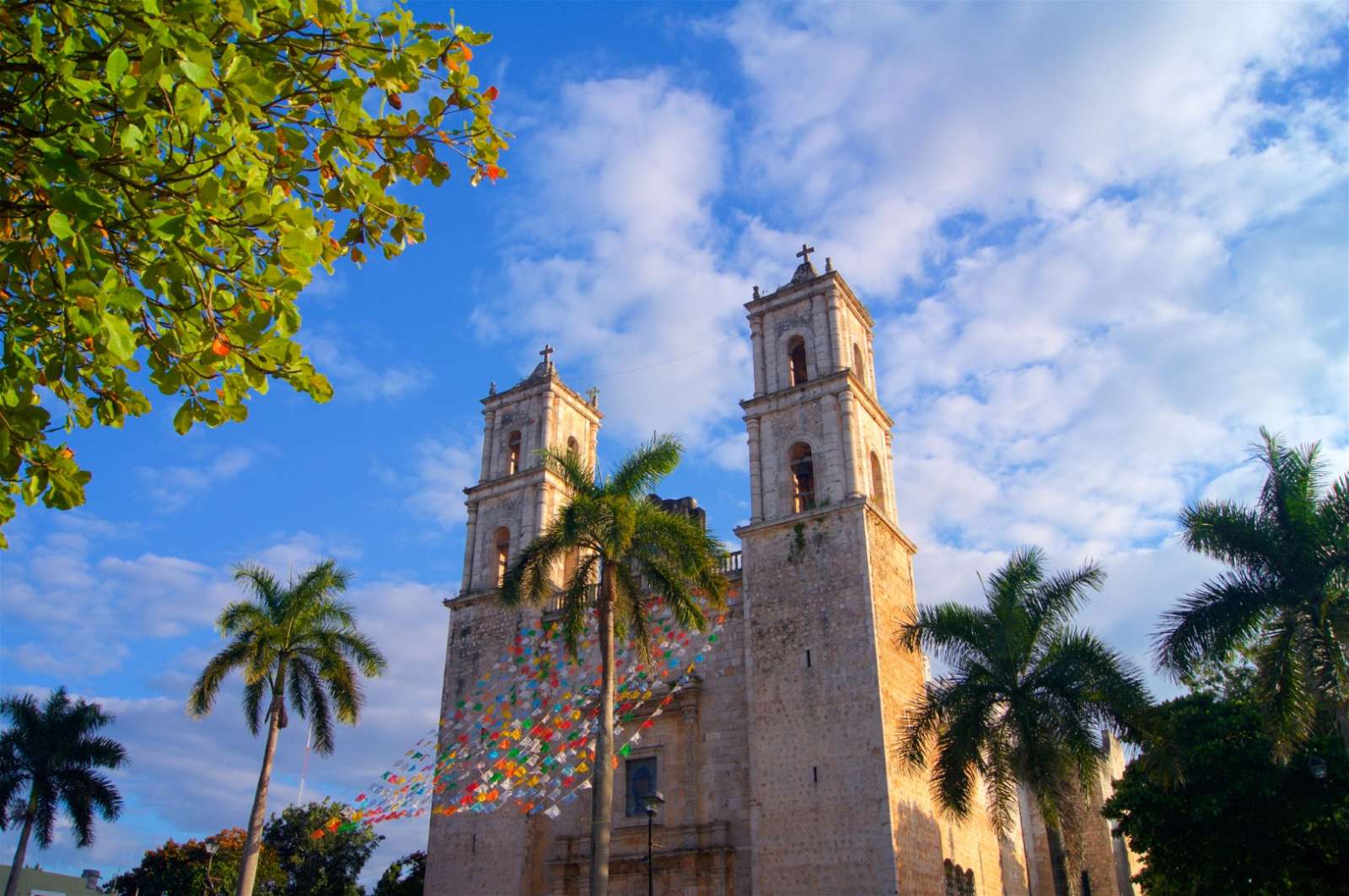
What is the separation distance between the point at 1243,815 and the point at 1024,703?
20.9ft

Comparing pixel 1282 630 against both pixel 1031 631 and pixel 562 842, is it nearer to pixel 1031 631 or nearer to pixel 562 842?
pixel 1031 631

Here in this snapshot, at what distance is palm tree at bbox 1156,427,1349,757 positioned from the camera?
1445 cm

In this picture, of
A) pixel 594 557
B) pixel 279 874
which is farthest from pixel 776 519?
pixel 279 874

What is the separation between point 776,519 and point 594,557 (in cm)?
685

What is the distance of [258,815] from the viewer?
1934cm

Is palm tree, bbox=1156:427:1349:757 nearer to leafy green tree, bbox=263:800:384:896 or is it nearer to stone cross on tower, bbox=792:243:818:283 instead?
stone cross on tower, bbox=792:243:818:283

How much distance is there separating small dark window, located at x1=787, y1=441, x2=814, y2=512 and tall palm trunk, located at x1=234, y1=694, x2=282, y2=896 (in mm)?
11915

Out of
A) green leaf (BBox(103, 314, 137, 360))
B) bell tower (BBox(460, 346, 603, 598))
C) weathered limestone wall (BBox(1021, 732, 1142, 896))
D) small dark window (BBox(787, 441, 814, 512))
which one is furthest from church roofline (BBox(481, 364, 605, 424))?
green leaf (BBox(103, 314, 137, 360))

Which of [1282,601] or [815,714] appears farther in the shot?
[815,714]

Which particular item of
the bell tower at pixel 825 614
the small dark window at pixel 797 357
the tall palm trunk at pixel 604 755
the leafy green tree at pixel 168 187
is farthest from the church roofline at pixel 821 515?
the leafy green tree at pixel 168 187

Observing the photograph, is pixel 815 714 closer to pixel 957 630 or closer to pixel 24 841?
pixel 957 630

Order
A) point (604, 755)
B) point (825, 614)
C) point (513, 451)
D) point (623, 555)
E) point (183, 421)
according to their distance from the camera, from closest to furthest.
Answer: point (183, 421) < point (604, 755) < point (623, 555) < point (825, 614) < point (513, 451)

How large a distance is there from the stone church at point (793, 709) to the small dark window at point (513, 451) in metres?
2.58

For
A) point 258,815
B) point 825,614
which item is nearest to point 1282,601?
point 825,614
